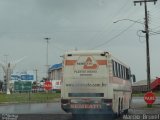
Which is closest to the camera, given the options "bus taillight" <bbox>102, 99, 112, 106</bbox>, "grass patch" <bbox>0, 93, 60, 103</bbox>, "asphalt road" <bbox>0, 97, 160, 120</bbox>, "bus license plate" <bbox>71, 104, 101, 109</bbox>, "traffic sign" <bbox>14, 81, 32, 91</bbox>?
"bus taillight" <bbox>102, 99, 112, 106</bbox>

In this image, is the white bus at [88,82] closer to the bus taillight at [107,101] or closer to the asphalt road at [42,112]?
the bus taillight at [107,101]

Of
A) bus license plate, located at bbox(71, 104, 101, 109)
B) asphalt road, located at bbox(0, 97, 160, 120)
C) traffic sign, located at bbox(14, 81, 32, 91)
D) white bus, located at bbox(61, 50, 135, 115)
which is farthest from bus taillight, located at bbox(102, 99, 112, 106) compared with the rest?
traffic sign, located at bbox(14, 81, 32, 91)

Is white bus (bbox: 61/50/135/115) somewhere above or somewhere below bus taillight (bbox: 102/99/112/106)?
above

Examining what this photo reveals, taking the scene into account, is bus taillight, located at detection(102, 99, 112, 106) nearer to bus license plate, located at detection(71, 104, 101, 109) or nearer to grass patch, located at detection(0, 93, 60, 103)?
bus license plate, located at detection(71, 104, 101, 109)

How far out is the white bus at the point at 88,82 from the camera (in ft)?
80.5

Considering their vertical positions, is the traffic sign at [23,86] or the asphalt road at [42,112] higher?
the traffic sign at [23,86]

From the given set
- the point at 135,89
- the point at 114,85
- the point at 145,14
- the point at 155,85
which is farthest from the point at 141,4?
the point at 135,89

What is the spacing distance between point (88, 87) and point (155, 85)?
233 ft

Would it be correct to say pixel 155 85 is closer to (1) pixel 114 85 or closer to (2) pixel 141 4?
(2) pixel 141 4

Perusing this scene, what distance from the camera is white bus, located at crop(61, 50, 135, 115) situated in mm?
24544

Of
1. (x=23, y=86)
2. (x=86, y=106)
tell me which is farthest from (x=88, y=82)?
(x=23, y=86)

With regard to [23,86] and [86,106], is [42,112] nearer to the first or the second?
[86,106]

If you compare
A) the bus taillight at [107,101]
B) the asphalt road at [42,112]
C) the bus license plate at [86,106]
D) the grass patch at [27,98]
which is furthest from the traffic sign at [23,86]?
the bus taillight at [107,101]

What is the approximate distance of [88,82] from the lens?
24938 mm
